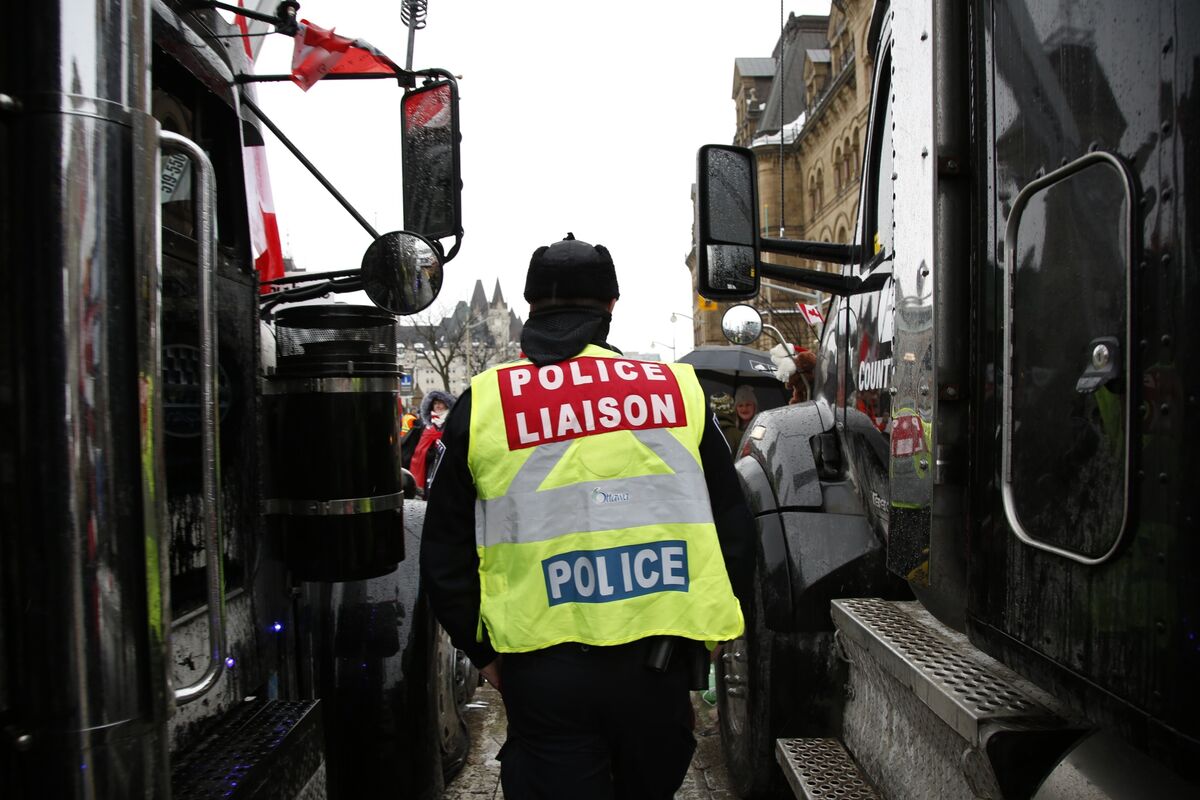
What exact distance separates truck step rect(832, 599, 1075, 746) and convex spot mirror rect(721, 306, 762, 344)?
118 inches

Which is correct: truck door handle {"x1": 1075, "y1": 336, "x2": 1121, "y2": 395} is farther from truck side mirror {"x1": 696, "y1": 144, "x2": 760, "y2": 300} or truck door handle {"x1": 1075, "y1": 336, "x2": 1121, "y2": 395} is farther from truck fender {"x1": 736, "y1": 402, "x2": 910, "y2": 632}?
truck fender {"x1": 736, "y1": 402, "x2": 910, "y2": 632}

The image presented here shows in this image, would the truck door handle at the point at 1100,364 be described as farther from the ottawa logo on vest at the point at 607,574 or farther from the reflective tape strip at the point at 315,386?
the reflective tape strip at the point at 315,386

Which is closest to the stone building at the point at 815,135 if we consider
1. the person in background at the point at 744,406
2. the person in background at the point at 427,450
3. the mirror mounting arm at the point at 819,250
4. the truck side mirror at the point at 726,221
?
the person in background at the point at 744,406

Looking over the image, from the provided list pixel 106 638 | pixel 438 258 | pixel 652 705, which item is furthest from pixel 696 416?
pixel 106 638

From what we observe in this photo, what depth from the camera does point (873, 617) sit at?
253cm

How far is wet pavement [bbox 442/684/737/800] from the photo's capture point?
Result: 3986 mm

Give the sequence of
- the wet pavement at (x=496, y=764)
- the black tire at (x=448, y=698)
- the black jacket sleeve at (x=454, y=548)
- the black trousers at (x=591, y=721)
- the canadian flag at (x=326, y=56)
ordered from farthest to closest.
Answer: the wet pavement at (x=496, y=764)
the black tire at (x=448, y=698)
the canadian flag at (x=326, y=56)
the black jacket sleeve at (x=454, y=548)
the black trousers at (x=591, y=721)

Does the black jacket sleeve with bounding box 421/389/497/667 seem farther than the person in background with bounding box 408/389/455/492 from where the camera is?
No

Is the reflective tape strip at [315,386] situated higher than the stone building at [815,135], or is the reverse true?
the stone building at [815,135]

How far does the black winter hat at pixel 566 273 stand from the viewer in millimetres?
2350

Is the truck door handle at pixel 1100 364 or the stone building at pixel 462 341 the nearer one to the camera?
the truck door handle at pixel 1100 364

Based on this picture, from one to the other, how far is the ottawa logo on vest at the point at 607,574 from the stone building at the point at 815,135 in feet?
80.4

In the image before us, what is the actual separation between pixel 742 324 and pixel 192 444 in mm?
4055

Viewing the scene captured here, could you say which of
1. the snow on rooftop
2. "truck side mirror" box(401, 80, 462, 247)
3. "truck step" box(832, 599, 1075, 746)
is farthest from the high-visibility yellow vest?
the snow on rooftop
